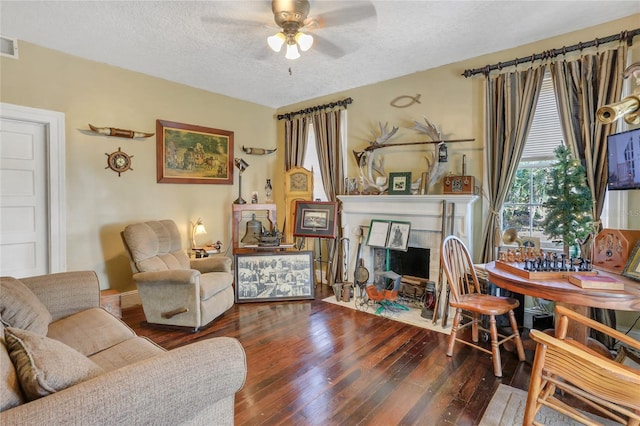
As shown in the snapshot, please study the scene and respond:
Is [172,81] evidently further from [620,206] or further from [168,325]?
[620,206]

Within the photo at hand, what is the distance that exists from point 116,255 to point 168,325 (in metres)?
1.25

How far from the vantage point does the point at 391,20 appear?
2.67 meters

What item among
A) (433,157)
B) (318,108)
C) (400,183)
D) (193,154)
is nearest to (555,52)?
(433,157)

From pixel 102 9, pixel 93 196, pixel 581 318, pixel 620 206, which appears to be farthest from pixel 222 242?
pixel 620 206

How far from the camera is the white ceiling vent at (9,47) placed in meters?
2.98

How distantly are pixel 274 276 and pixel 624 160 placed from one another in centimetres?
337

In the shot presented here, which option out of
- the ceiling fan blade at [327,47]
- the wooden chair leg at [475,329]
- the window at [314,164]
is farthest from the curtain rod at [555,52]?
the wooden chair leg at [475,329]

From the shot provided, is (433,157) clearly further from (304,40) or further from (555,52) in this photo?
(304,40)

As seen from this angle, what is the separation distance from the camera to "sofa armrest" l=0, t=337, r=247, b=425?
917 millimetres

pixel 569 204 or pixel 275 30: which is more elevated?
pixel 275 30

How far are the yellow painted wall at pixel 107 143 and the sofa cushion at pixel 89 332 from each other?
173 cm

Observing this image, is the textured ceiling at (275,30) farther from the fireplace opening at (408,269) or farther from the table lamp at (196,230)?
the fireplace opening at (408,269)

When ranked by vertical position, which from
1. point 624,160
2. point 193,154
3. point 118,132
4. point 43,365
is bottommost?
point 43,365

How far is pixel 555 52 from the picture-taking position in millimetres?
2904
